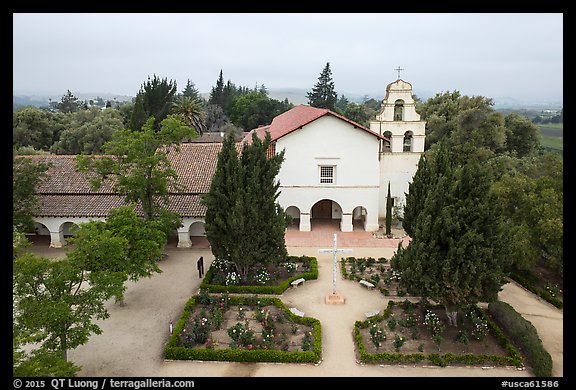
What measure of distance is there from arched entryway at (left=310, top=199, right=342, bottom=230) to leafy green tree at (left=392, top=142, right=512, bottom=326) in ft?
52.6

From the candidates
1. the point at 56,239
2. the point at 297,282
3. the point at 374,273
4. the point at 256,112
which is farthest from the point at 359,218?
the point at 256,112

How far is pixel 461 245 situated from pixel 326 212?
59.8ft

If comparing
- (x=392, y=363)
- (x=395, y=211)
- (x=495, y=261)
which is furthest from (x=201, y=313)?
(x=395, y=211)

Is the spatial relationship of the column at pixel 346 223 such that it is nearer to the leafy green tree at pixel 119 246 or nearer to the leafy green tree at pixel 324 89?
the leafy green tree at pixel 119 246

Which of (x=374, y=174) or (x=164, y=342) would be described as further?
(x=374, y=174)

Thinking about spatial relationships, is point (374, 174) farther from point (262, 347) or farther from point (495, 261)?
point (262, 347)

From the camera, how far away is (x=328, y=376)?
15.0 meters

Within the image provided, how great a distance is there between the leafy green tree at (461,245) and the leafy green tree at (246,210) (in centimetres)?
710

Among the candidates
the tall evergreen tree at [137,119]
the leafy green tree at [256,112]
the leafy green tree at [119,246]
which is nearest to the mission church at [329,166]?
the leafy green tree at [119,246]

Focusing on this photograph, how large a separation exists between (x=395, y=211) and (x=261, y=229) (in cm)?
1451

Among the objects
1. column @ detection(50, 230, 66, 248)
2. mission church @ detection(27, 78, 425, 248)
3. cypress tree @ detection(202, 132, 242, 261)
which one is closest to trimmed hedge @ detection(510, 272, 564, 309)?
mission church @ detection(27, 78, 425, 248)

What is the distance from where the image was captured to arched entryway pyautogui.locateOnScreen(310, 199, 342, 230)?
3322 centimetres

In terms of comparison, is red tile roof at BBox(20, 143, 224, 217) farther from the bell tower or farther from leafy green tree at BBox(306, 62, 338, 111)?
leafy green tree at BBox(306, 62, 338, 111)
